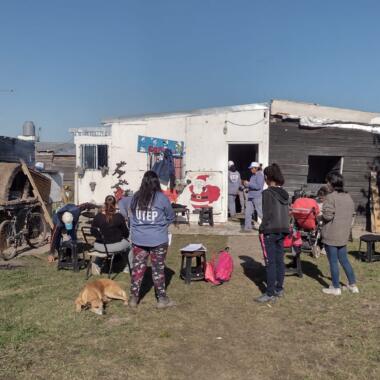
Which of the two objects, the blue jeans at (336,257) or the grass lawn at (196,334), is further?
the blue jeans at (336,257)

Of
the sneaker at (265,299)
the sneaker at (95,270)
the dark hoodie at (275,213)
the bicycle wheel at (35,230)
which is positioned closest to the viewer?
the dark hoodie at (275,213)

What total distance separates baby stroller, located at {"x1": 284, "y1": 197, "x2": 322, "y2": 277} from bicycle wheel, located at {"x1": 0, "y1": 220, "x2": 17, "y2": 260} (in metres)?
5.32

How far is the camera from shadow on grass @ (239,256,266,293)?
22.8ft

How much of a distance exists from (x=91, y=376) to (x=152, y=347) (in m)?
0.79

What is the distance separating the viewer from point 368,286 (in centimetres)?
672

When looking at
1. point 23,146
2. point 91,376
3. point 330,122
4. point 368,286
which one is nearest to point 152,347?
point 91,376

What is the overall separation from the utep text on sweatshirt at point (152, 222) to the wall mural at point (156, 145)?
7937 mm

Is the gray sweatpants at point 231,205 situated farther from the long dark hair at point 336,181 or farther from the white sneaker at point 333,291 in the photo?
the long dark hair at point 336,181

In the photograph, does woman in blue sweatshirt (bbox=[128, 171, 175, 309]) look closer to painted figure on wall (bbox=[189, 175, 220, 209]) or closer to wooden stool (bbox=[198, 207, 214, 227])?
wooden stool (bbox=[198, 207, 214, 227])

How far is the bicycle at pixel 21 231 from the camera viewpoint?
8695 mm

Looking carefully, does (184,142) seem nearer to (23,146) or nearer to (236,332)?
(23,146)

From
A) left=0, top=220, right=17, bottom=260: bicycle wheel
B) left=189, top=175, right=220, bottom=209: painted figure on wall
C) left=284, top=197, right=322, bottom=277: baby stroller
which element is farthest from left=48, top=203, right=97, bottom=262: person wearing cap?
left=189, top=175, right=220, bottom=209: painted figure on wall

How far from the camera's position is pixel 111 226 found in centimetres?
682

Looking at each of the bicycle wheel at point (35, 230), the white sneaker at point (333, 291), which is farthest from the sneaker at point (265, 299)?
the bicycle wheel at point (35, 230)
